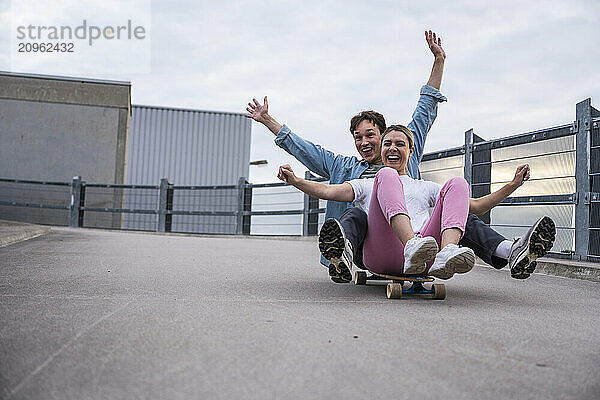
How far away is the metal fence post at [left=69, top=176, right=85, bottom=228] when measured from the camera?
13.8m

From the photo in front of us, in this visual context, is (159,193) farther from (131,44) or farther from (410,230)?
(410,230)

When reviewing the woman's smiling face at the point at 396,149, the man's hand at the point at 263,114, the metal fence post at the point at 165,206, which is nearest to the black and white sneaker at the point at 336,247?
the woman's smiling face at the point at 396,149

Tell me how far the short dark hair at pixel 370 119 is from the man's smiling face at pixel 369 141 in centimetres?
2

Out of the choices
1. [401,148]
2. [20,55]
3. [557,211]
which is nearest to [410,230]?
[401,148]

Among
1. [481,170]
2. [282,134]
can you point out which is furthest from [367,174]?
[481,170]

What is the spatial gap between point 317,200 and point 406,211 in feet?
28.2

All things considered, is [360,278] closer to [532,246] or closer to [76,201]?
[532,246]

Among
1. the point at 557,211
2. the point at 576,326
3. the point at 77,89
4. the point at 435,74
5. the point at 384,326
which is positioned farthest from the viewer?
the point at 77,89

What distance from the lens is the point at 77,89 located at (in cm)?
1491

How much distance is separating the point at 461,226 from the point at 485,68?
7.01 meters

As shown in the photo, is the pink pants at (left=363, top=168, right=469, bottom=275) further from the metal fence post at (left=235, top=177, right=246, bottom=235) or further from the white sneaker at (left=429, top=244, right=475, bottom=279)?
the metal fence post at (left=235, top=177, right=246, bottom=235)

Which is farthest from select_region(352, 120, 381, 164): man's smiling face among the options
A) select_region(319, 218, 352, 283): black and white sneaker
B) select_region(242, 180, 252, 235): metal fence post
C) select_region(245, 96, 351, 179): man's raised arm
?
select_region(242, 180, 252, 235): metal fence post

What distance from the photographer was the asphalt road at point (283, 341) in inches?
51.5

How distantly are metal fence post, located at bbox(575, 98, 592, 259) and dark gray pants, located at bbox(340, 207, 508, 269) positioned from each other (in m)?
2.81
